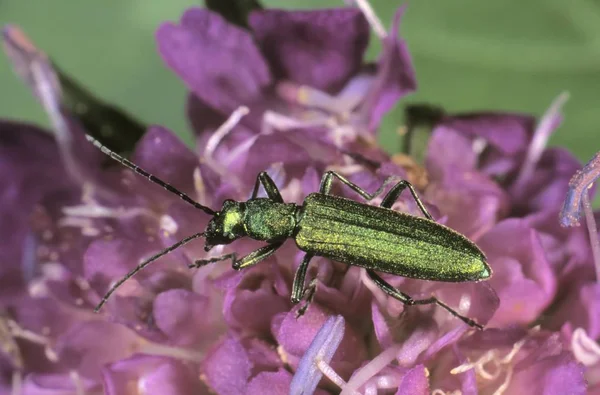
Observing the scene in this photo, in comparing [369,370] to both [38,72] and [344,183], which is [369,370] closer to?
[344,183]

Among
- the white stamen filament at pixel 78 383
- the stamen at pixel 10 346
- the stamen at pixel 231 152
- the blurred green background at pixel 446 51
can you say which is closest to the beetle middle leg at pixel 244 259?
the stamen at pixel 231 152

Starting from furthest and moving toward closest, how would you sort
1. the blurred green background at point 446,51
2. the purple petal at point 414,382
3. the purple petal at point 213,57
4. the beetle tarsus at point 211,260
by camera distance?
the blurred green background at point 446,51 → the purple petal at point 213,57 → the beetle tarsus at point 211,260 → the purple petal at point 414,382

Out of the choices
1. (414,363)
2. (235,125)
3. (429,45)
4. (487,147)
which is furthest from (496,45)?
(414,363)

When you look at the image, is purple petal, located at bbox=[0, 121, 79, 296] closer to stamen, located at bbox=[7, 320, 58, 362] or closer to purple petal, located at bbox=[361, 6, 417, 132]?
stamen, located at bbox=[7, 320, 58, 362]

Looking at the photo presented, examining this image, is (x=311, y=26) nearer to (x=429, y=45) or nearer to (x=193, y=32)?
(x=193, y=32)

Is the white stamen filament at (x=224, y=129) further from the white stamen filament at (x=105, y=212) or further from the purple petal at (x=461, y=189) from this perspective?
the purple petal at (x=461, y=189)

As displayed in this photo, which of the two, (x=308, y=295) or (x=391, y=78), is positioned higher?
(x=391, y=78)

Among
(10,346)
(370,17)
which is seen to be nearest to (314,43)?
(370,17)

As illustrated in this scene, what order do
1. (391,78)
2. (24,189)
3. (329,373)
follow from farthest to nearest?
(24,189) → (391,78) → (329,373)
